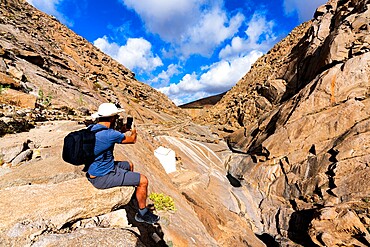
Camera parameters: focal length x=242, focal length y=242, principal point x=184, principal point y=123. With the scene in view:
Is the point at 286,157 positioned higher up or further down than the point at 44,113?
further down

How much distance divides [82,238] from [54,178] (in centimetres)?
216

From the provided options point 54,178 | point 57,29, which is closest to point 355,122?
point 54,178

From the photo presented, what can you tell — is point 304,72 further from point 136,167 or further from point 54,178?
point 54,178

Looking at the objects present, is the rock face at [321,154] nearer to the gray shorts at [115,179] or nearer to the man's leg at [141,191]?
the man's leg at [141,191]

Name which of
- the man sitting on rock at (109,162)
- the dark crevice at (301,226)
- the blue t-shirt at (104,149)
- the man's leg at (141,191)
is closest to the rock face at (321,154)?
the dark crevice at (301,226)

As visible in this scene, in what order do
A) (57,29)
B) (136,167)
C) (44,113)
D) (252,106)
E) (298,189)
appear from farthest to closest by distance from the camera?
(57,29) → (252,106) → (298,189) → (44,113) → (136,167)

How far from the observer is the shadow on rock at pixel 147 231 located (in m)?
5.77

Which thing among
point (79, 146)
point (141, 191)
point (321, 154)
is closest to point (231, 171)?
point (321, 154)

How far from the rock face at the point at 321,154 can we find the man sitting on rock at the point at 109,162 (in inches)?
471

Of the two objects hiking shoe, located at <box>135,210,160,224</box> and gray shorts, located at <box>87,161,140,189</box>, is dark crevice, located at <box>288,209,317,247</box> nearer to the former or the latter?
hiking shoe, located at <box>135,210,160,224</box>

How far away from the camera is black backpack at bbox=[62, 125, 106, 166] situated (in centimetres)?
431

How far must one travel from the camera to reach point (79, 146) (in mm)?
4438

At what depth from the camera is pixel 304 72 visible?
29.3m

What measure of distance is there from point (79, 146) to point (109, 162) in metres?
0.80
